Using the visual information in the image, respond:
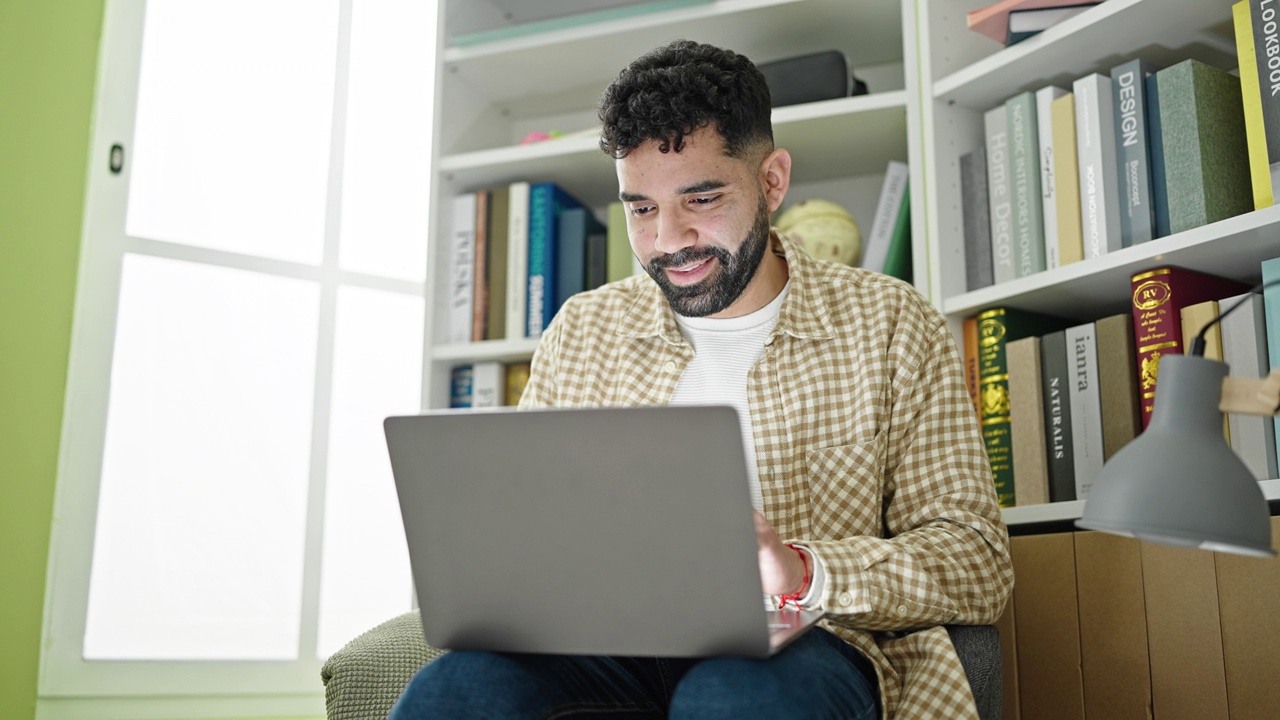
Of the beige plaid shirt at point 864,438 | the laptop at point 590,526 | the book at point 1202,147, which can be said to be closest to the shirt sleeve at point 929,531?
the beige plaid shirt at point 864,438

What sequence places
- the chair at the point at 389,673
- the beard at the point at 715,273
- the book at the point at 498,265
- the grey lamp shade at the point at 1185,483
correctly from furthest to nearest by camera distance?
the book at the point at 498,265
the beard at the point at 715,273
the chair at the point at 389,673
the grey lamp shade at the point at 1185,483

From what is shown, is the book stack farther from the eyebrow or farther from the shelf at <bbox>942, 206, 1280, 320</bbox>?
the eyebrow

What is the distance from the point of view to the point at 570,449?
805 millimetres

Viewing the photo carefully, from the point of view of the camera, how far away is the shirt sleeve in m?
1.00

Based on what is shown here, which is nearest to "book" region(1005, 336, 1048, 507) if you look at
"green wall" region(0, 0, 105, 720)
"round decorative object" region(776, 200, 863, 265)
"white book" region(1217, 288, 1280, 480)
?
"white book" region(1217, 288, 1280, 480)

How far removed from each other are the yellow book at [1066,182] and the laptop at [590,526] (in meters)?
0.81

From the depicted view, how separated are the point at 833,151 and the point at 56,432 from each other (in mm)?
1350

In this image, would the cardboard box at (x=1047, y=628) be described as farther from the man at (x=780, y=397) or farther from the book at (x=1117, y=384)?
the man at (x=780, y=397)

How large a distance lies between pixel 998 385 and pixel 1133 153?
360 mm

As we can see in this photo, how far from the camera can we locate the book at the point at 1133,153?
1369 mm

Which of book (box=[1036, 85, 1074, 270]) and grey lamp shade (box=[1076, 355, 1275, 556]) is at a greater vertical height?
book (box=[1036, 85, 1074, 270])

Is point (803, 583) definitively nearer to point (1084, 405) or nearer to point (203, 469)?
point (1084, 405)

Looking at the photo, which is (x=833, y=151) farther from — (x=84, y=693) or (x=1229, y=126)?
(x=84, y=693)

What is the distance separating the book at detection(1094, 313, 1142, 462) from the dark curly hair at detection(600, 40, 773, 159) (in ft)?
1.76
